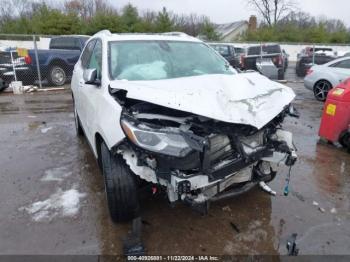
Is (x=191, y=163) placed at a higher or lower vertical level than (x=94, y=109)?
lower

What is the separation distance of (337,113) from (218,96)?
134 inches

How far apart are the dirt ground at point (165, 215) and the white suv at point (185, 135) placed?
39 centimetres

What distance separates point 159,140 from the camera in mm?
2768

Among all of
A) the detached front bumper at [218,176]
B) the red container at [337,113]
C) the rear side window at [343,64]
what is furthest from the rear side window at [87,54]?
the rear side window at [343,64]

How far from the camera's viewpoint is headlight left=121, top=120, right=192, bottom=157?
272cm

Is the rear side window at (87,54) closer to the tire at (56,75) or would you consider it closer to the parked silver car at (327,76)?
the parked silver car at (327,76)

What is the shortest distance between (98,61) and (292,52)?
35826 mm

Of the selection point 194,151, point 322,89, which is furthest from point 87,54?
point 322,89

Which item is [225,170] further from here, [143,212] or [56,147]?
[56,147]

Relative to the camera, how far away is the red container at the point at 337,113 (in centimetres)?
550

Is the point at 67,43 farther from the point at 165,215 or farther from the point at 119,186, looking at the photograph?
the point at 119,186

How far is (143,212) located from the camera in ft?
12.0

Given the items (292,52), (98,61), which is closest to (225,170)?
(98,61)

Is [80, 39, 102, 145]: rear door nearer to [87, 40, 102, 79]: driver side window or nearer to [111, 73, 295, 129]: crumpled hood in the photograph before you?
[87, 40, 102, 79]: driver side window
